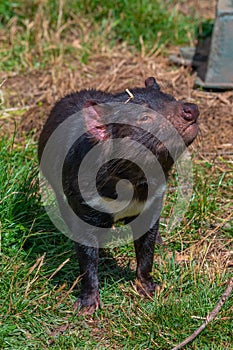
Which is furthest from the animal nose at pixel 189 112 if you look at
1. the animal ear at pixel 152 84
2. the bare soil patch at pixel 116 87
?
the bare soil patch at pixel 116 87

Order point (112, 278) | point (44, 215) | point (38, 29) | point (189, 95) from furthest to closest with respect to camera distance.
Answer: point (38, 29)
point (189, 95)
point (44, 215)
point (112, 278)

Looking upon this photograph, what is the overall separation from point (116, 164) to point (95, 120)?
25 centimetres

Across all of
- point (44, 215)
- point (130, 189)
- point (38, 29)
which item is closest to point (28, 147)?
point (44, 215)

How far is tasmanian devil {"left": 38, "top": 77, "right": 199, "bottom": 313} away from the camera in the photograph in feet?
11.0

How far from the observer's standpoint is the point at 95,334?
12.0 ft

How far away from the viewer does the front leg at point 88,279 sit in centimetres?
377

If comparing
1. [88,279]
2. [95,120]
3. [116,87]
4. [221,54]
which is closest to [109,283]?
[88,279]

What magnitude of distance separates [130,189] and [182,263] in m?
0.68

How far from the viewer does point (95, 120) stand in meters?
3.44

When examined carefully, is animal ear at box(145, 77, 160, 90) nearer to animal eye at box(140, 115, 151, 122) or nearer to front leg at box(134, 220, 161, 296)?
animal eye at box(140, 115, 151, 122)

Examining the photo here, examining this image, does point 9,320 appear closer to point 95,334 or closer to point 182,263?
point 95,334

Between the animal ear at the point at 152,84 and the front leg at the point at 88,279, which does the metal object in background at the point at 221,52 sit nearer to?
the animal ear at the point at 152,84

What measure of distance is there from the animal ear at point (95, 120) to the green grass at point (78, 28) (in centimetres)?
296

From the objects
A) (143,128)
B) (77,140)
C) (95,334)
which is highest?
(143,128)
